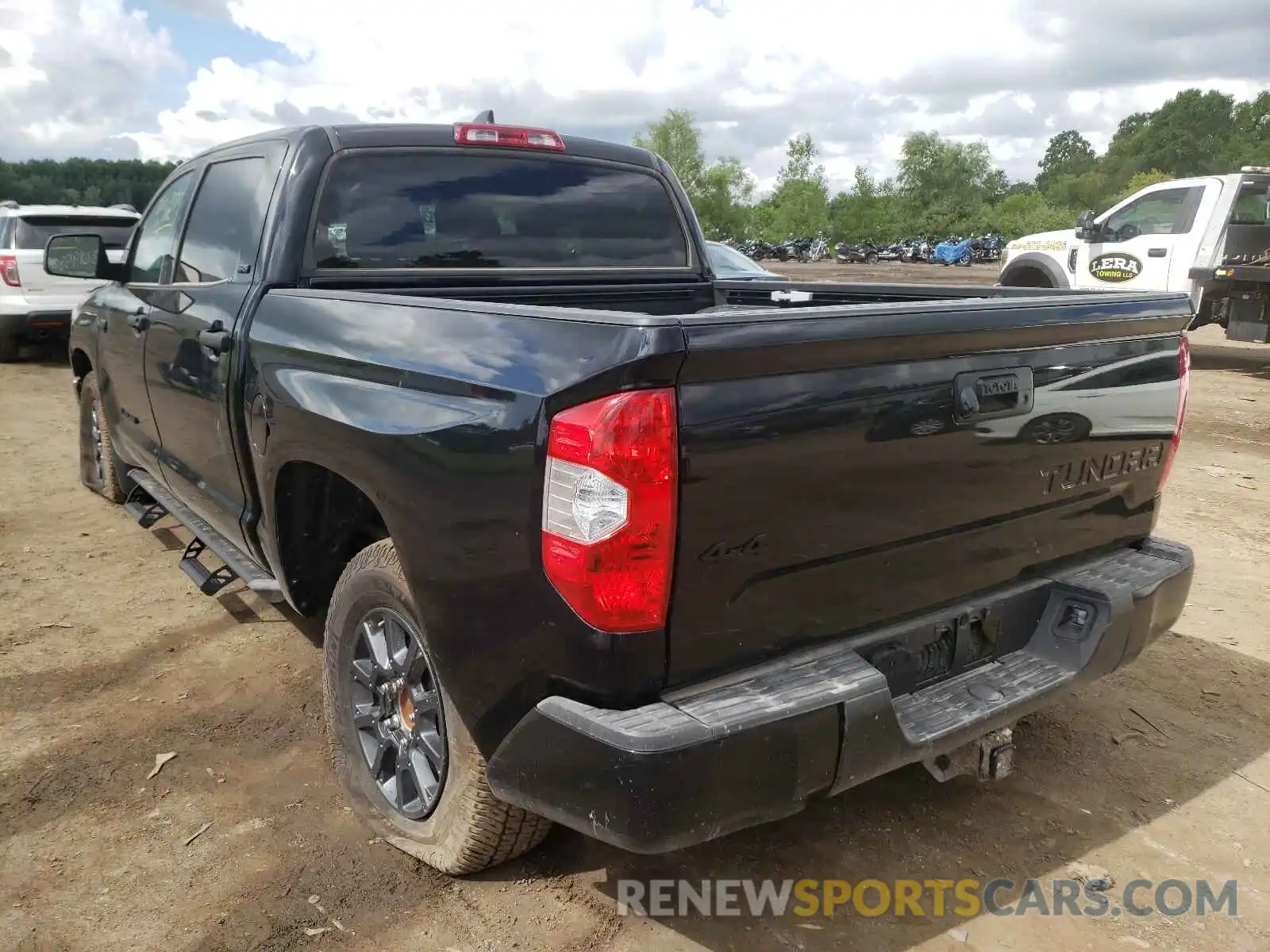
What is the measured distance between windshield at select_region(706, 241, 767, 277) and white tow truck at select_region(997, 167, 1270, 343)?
378cm

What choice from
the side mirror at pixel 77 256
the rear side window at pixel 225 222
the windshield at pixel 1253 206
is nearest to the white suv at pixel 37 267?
the side mirror at pixel 77 256

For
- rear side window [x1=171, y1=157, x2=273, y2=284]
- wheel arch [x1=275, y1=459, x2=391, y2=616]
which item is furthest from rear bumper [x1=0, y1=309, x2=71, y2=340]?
wheel arch [x1=275, y1=459, x2=391, y2=616]

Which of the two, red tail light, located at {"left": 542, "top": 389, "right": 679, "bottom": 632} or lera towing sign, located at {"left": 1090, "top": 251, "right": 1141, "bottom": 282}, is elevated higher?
lera towing sign, located at {"left": 1090, "top": 251, "right": 1141, "bottom": 282}

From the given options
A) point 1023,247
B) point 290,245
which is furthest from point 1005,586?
point 1023,247

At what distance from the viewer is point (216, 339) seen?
10.9 feet

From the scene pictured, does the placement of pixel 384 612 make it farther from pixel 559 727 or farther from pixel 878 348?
pixel 878 348

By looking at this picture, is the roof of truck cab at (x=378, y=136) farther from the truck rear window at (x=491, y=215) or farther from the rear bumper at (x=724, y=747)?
the rear bumper at (x=724, y=747)

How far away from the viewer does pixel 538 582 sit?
1.99 m

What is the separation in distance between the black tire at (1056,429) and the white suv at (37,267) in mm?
11366

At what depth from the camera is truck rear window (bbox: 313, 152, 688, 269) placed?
3395 millimetres

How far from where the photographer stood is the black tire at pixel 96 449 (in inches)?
219

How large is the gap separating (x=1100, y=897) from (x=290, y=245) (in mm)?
3066

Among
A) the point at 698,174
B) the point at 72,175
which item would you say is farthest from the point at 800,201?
the point at 72,175

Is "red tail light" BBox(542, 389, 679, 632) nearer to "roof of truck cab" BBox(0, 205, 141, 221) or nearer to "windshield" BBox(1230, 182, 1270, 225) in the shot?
"roof of truck cab" BBox(0, 205, 141, 221)
